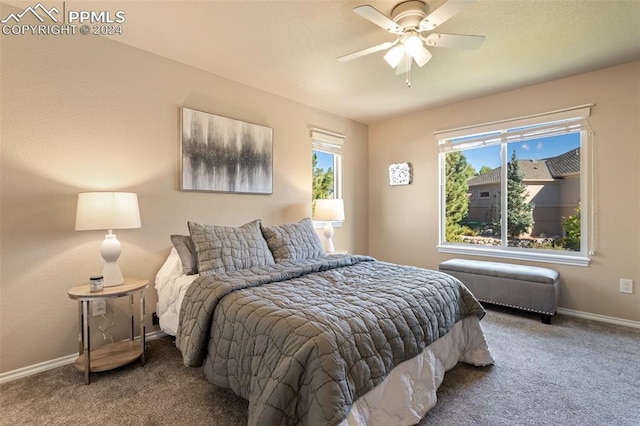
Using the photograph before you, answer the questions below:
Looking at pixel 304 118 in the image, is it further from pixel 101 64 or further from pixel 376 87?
pixel 101 64

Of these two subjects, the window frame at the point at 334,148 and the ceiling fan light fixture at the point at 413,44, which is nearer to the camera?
the ceiling fan light fixture at the point at 413,44

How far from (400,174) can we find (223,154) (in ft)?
8.67

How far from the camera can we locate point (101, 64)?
240 cm

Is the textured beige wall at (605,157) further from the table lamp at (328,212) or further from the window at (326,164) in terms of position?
the table lamp at (328,212)

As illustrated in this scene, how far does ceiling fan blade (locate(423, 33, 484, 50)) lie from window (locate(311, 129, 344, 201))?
217 centimetres

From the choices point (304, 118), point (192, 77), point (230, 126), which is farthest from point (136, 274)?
point (304, 118)

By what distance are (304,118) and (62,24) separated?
8.00ft

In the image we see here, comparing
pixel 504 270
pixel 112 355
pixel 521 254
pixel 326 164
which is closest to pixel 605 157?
pixel 521 254

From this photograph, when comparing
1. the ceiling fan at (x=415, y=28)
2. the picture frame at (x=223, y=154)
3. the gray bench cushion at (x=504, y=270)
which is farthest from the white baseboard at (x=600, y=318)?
the picture frame at (x=223, y=154)

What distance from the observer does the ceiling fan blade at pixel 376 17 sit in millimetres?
1725

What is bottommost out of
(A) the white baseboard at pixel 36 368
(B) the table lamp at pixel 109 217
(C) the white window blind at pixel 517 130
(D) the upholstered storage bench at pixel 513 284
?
(A) the white baseboard at pixel 36 368

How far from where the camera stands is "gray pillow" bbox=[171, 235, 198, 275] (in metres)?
2.39

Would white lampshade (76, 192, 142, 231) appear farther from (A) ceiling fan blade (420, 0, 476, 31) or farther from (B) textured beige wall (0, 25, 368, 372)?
(A) ceiling fan blade (420, 0, 476, 31)

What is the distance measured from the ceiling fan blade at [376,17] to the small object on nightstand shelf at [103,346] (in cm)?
232
